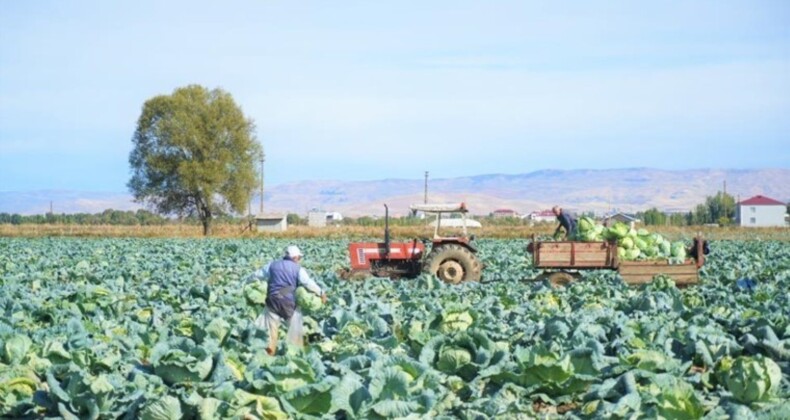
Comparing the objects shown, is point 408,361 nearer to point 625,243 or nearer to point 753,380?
point 753,380

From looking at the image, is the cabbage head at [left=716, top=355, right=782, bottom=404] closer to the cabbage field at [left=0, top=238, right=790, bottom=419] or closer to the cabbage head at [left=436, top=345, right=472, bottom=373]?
the cabbage field at [left=0, top=238, right=790, bottom=419]

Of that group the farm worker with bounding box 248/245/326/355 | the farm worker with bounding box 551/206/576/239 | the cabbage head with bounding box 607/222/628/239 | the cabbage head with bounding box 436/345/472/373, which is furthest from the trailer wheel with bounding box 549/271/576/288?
the cabbage head with bounding box 436/345/472/373

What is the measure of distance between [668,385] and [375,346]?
338 cm

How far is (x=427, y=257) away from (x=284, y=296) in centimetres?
848

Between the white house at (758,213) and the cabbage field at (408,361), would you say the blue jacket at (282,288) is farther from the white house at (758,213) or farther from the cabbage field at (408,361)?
the white house at (758,213)

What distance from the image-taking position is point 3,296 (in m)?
15.3

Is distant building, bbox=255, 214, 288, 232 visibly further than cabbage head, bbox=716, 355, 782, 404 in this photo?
Yes

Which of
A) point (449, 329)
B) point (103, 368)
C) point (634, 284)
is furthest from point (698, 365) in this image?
point (634, 284)

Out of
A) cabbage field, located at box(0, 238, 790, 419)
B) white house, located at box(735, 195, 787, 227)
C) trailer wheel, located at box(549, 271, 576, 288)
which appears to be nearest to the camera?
cabbage field, located at box(0, 238, 790, 419)

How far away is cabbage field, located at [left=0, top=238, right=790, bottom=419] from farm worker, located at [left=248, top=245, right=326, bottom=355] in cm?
48

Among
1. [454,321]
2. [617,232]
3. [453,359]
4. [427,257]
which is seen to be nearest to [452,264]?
[427,257]

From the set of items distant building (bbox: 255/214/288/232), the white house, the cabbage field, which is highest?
the white house

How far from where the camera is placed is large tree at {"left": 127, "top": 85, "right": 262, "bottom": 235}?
66188mm

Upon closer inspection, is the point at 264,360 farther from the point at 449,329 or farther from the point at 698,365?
the point at 698,365
